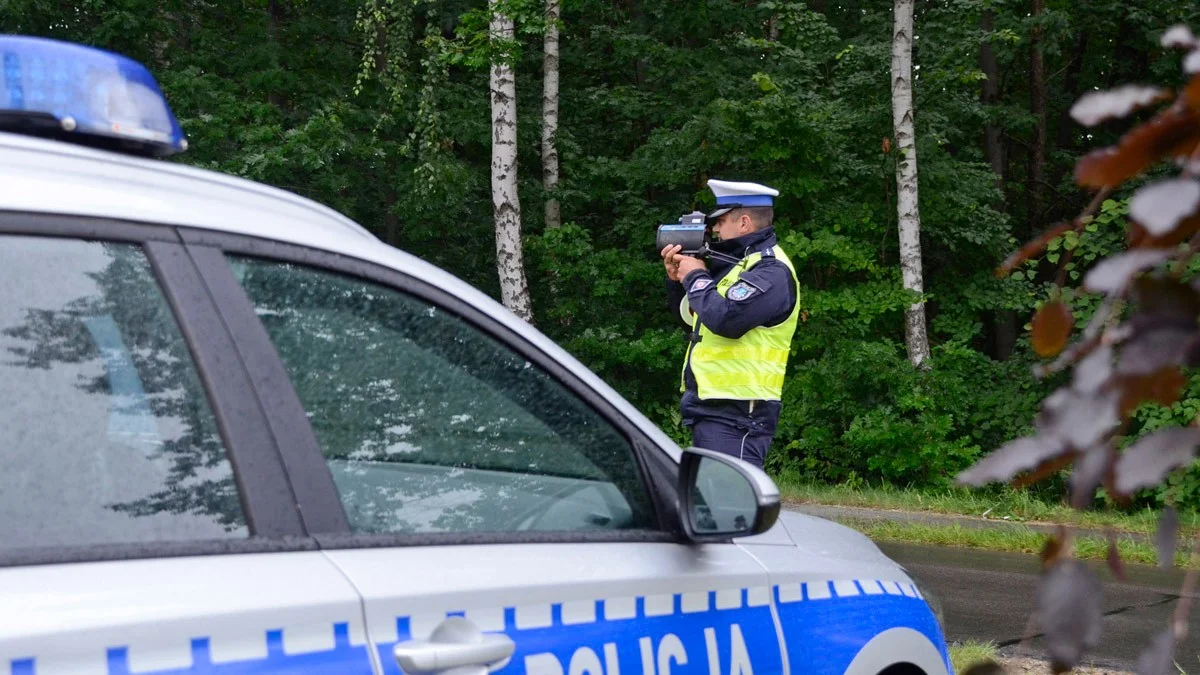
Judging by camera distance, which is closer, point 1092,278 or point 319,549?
point 1092,278

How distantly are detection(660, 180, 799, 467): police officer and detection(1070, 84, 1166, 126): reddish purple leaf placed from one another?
408cm

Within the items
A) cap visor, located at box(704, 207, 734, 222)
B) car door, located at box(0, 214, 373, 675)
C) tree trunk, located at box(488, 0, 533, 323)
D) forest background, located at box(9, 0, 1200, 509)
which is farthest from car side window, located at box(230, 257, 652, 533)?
tree trunk, located at box(488, 0, 533, 323)

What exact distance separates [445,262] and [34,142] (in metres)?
17.1

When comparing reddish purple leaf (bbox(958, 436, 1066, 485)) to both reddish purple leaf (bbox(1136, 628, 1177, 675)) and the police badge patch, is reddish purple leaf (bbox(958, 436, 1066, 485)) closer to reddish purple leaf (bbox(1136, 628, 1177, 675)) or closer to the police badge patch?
reddish purple leaf (bbox(1136, 628, 1177, 675))

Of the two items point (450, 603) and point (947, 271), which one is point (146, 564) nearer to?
point (450, 603)

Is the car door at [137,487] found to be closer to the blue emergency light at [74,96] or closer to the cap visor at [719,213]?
the blue emergency light at [74,96]

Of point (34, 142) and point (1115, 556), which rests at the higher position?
point (34, 142)

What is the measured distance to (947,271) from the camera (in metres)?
15.7

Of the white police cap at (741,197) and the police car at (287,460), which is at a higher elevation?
the white police cap at (741,197)

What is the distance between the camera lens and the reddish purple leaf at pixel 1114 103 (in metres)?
0.93

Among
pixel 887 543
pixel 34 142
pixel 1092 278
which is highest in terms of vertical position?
pixel 34 142

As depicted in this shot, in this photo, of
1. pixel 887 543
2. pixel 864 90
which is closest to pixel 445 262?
pixel 864 90

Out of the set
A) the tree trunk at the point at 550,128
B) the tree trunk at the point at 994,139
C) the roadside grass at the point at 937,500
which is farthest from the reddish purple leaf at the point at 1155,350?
the tree trunk at the point at 994,139

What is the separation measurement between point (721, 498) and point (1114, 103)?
1.46 metres
